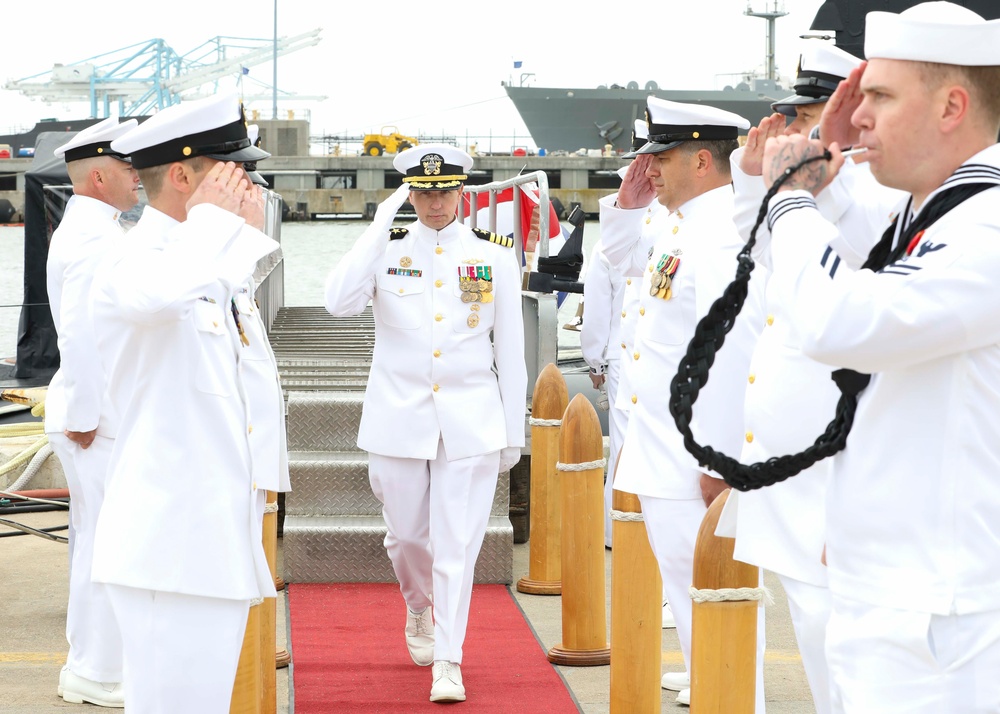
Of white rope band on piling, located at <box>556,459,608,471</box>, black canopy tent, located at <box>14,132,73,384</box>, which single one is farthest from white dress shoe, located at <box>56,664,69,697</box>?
black canopy tent, located at <box>14,132,73,384</box>

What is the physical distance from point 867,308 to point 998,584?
540 millimetres

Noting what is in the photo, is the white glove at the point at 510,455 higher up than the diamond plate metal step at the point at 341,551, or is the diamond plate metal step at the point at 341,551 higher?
the white glove at the point at 510,455

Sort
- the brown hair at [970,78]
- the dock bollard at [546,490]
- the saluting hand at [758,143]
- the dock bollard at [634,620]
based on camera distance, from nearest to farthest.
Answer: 1. the brown hair at [970,78]
2. the saluting hand at [758,143]
3. the dock bollard at [634,620]
4. the dock bollard at [546,490]

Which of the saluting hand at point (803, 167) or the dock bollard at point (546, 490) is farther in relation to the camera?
the dock bollard at point (546, 490)

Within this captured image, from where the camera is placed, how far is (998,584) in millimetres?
2219

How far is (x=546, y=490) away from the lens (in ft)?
22.4

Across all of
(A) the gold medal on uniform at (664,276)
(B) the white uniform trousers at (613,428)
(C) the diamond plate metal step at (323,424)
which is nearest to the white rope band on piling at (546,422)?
(B) the white uniform trousers at (613,428)

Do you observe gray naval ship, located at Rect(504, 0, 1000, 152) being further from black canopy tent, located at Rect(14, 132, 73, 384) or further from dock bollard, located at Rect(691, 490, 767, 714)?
dock bollard, located at Rect(691, 490, 767, 714)

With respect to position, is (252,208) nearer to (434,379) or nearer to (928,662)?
(928,662)

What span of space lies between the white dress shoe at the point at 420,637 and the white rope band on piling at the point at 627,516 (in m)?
1.36

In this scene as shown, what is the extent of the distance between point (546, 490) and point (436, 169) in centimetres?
216

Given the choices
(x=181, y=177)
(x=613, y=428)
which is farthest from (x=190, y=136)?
(x=613, y=428)

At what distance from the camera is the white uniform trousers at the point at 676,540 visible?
4.28m

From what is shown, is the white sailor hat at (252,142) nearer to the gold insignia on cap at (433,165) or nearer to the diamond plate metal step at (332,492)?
the gold insignia on cap at (433,165)
